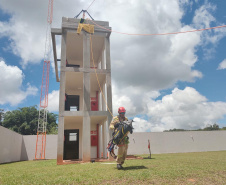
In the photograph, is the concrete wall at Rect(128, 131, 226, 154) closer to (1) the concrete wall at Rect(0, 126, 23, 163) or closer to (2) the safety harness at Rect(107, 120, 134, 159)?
(1) the concrete wall at Rect(0, 126, 23, 163)

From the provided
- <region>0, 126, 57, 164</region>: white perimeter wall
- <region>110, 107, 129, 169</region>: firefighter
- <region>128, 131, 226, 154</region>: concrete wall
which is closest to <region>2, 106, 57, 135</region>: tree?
<region>0, 126, 57, 164</region>: white perimeter wall

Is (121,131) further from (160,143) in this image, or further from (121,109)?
(160,143)

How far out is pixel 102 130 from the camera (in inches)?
773

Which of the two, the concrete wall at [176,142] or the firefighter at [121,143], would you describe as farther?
the concrete wall at [176,142]

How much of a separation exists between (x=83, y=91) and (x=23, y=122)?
3351 cm

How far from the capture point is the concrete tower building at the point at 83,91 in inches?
559

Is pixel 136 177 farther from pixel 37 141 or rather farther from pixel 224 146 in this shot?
pixel 224 146

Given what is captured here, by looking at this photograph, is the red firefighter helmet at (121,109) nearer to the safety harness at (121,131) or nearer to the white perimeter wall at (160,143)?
the safety harness at (121,131)

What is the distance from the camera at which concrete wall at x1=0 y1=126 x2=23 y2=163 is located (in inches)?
685

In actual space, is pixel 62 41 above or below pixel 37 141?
above

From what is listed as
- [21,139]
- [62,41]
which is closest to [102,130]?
[62,41]

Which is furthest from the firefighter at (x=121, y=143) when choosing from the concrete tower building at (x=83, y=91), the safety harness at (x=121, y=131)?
the concrete tower building at (x=83, y=91)

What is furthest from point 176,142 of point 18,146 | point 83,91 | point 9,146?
point 9,146

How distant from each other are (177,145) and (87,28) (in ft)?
70.0
